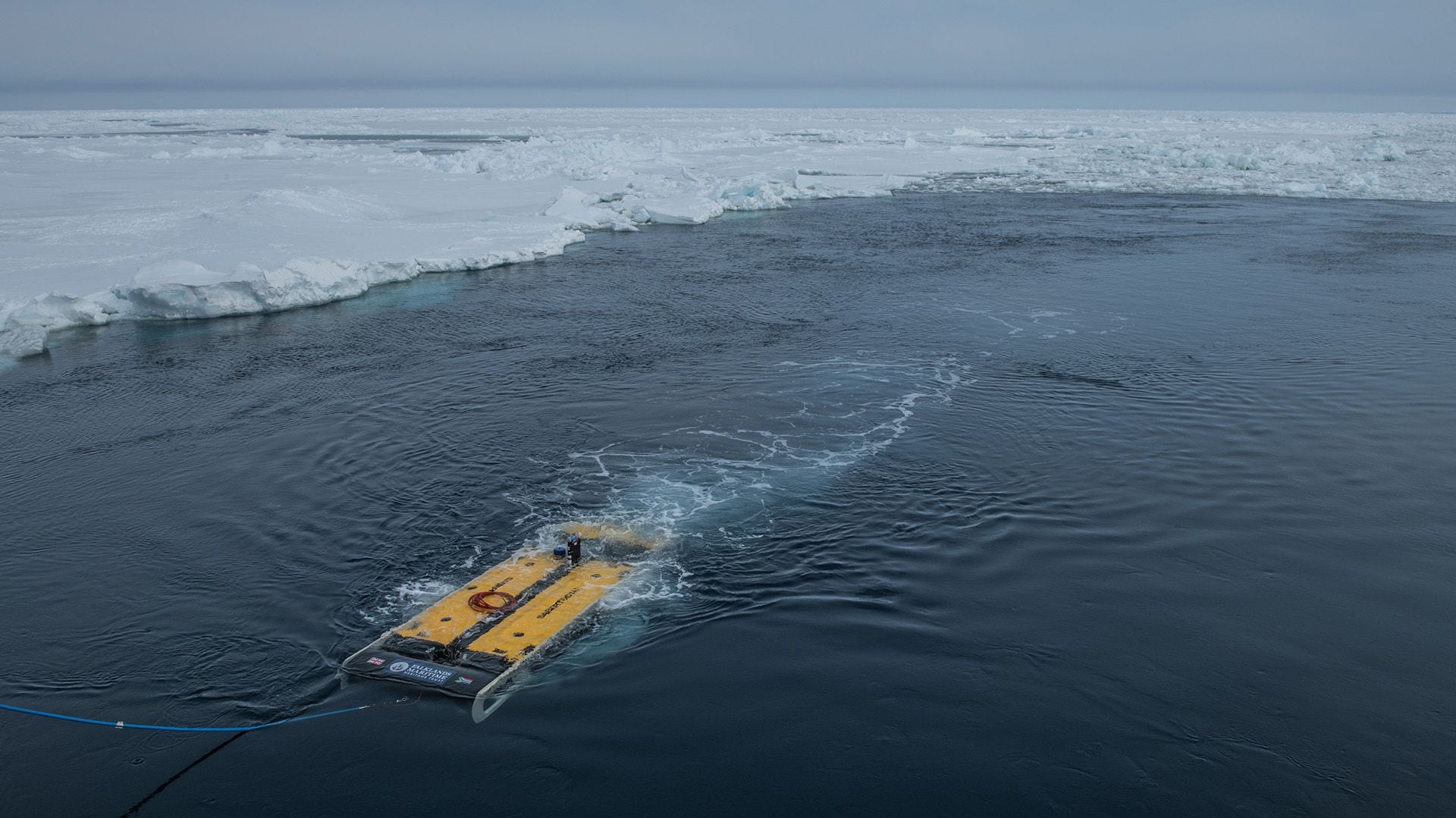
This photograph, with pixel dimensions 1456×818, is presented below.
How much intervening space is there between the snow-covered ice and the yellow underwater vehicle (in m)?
22.2

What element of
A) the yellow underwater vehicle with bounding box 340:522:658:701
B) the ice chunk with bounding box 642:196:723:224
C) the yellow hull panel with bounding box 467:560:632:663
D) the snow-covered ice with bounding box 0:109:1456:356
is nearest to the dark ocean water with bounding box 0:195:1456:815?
the yellow underwater vehicle with bounding box 340:522:658:701

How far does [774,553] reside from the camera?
18.1 meters

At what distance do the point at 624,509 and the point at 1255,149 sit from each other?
282 feet

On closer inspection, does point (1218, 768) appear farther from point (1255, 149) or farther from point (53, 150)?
point (53, 150)

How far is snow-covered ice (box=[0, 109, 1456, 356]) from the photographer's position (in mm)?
35531

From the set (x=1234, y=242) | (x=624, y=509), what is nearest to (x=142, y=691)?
(x=624, y=509)

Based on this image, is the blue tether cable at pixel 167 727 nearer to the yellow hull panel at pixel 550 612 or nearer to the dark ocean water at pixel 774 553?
the dark ocean water at pixel 774 553

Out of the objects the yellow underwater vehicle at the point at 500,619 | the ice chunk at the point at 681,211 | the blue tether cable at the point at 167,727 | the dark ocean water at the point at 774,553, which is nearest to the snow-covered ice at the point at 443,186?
the ice chunk at the point at 681,211

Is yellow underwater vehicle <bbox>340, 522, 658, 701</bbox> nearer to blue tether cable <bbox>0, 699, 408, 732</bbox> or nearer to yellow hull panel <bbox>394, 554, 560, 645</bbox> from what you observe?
yellow hull panel <bbox>394, 554, 560, 645</bbox>

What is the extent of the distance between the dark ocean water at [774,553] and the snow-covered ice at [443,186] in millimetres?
2918

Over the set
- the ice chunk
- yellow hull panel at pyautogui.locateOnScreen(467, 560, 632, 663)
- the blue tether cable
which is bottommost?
the blue tether cable

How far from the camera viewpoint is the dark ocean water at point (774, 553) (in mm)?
13047

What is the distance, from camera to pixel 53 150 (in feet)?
261

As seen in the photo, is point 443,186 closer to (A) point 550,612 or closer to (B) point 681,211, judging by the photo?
(B) point 681,211
